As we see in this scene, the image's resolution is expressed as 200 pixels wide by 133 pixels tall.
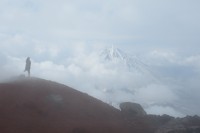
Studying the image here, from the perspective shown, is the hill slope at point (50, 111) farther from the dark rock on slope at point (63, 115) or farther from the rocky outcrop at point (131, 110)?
the rocky outcrop at point (131, 110)

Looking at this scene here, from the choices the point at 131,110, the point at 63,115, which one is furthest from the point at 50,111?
the point at 131,110

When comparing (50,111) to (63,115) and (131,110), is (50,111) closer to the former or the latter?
(63,115)

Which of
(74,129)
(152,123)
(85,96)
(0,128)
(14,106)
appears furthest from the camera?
(85,96)

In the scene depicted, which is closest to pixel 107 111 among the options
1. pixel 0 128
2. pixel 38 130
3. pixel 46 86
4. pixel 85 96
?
pixel 85 96

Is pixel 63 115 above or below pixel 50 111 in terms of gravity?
below

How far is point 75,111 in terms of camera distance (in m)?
43.3

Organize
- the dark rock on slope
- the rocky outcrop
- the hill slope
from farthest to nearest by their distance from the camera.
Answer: the rocky outcrop
the dark rock on slope
the hill slope

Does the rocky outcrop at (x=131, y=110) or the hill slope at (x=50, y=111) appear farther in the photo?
the rocky outcrop at (x=131, y=110)

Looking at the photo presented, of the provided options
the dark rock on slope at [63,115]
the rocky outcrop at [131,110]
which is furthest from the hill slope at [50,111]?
the rocky outcrop at [131,110]

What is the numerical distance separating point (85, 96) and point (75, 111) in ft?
16.6

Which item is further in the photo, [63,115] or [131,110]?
[131,110]

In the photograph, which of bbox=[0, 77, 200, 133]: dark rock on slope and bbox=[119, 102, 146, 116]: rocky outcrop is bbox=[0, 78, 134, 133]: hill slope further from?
bbox=[119, 102, 146, 116]: rocky outcrop

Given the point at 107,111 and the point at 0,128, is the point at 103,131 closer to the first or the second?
the point at 107,111

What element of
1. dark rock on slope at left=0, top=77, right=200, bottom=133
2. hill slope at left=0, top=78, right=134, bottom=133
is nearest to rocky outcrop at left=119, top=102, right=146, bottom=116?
dark rock on slope at left=0, top=77, right=200, bottom=133
